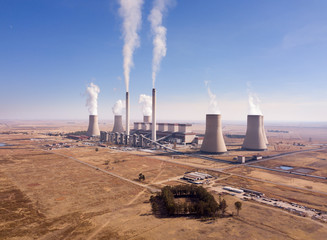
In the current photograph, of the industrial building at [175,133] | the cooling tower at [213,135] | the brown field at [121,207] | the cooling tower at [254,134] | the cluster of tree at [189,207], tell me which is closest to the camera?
the brown field at [121,207]

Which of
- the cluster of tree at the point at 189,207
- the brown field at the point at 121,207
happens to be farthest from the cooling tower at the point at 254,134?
the cluster of tree at the point at 189,207

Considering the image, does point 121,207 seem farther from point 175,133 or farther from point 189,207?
point 175,133

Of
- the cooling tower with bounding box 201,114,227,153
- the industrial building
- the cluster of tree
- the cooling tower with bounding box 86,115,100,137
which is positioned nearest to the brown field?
the cluster of tree

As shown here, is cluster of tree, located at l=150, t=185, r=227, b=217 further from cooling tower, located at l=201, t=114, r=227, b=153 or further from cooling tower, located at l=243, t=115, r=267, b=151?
cooling tower, located at l=243, t=115, r=267, b=151

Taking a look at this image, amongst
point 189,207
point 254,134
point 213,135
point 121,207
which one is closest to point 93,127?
point 213,135

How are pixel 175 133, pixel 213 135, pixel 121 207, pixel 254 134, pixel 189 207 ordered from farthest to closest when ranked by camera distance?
pixel 175 133 → pixel 254 134 → pixel 213 135 → pixel 121 207 → pixel 189 207

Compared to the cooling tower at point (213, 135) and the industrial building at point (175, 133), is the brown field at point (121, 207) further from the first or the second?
the industrial building at point (175, 133)
